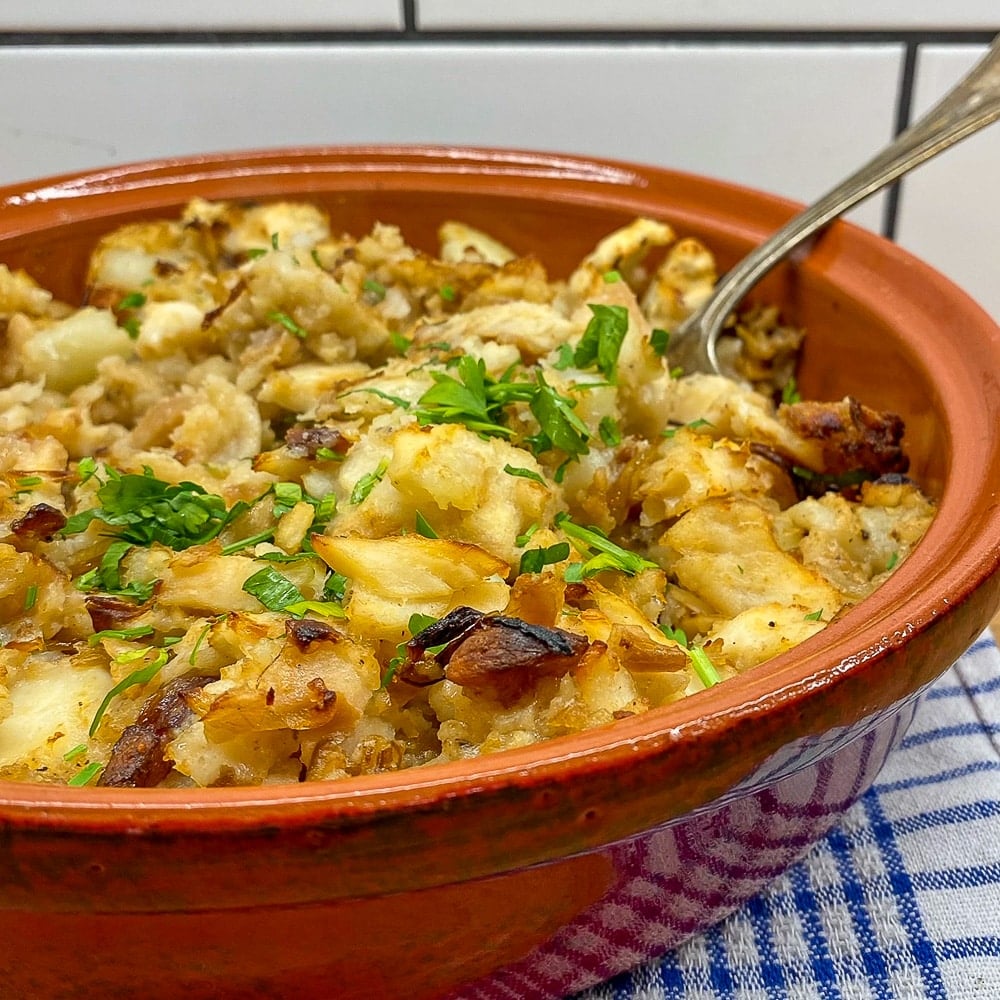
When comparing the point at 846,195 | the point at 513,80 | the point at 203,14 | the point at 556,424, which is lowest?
the point at 556,424

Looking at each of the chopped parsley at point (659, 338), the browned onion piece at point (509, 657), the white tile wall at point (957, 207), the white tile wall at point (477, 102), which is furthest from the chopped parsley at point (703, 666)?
the white tile wall at point (957, 207)

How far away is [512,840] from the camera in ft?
1.95

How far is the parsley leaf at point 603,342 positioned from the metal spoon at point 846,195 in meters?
0.23

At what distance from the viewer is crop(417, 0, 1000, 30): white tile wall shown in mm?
1527

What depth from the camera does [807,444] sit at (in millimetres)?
1086

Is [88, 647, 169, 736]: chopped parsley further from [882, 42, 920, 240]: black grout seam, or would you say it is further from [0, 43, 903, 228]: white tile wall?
[882, 42, 920, 240]: black grout seam

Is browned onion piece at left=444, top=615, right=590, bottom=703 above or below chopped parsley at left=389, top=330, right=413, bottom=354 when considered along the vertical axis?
below

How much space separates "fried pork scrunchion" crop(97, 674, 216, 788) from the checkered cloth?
1.25ft

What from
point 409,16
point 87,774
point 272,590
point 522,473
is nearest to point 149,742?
point 87,774

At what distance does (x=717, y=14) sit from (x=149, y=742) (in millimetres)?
1296

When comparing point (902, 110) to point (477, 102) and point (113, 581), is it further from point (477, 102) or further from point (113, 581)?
point (113, 581)

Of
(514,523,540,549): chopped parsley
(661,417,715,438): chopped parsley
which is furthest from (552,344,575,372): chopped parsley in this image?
(514,523,540,549): chopped parsley

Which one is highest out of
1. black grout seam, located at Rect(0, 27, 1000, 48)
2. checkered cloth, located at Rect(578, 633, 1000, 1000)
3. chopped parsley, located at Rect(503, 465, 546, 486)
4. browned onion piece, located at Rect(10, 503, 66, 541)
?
black grout seam, located at Rect(0, 27, 1000, 48)

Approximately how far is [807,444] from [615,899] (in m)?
0.53
